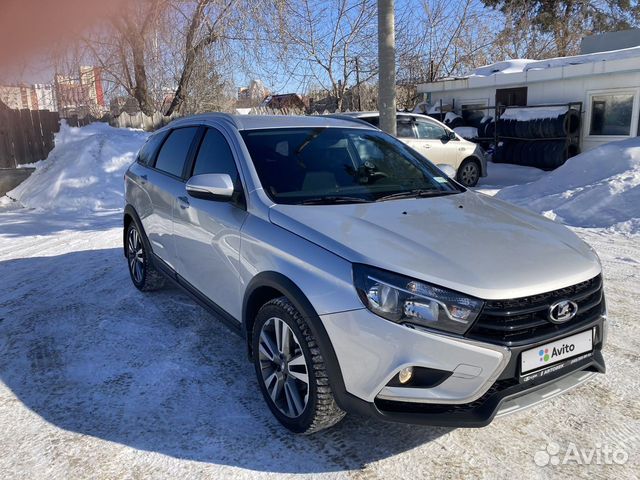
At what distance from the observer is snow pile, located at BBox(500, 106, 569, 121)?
45.1ft

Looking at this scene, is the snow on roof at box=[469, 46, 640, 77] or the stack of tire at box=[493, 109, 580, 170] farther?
the stack of tire at box=[493, 109, 580, 170]

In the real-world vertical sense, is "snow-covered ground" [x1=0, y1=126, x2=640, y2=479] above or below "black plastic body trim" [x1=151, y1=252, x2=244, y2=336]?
below

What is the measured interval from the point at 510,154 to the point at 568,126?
1.86 m

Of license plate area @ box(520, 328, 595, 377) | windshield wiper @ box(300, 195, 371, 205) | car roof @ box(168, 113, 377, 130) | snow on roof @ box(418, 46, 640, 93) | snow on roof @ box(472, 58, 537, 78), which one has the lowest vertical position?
license plate area @ box(520, 328, 595, 377)

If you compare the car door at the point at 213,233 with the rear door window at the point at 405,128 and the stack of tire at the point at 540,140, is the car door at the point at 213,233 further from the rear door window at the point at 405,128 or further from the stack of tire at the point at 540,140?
the stack of tire at the point at 540,140

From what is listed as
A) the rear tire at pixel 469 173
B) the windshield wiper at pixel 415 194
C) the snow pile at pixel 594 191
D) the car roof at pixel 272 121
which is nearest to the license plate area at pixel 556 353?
the windshield wiper at pixel 415 194

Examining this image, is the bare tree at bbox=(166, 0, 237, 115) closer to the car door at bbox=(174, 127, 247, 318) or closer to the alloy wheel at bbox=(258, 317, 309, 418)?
the car door at bbox=(174, 127, 247, 318)

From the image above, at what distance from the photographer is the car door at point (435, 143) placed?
11.5 m

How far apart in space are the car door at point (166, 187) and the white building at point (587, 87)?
1171 centimetres

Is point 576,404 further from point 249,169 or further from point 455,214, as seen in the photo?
point 249,169

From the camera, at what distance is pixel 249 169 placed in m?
3.47

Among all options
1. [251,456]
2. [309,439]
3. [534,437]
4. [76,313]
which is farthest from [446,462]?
[76,313]

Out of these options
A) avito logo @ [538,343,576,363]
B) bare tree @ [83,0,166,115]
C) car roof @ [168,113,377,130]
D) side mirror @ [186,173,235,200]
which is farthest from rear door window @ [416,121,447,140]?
avito logo @ [538,343,576,363]

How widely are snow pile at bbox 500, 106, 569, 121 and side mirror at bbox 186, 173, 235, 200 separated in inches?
495
